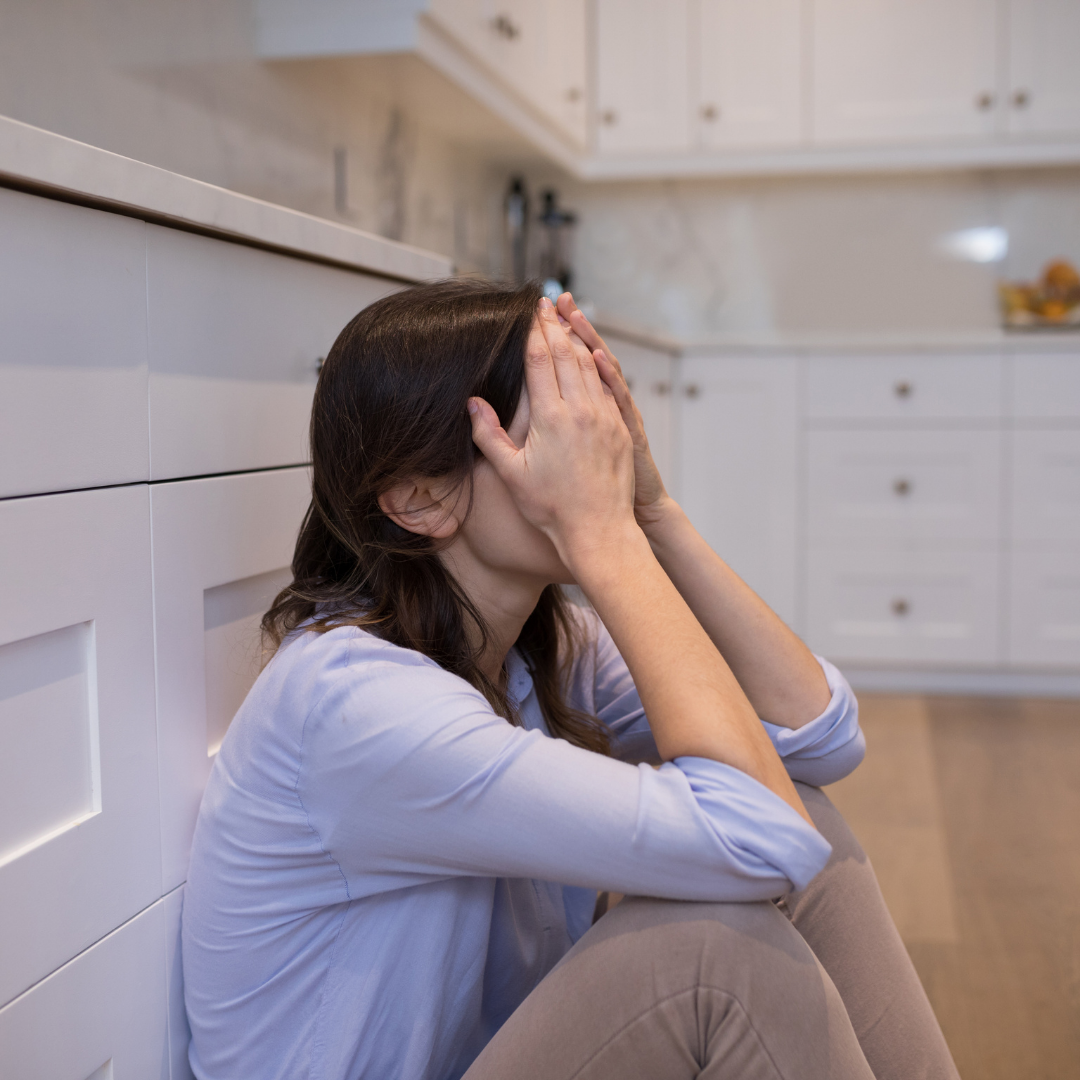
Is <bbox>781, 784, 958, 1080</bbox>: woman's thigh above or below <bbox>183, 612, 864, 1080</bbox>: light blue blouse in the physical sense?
below

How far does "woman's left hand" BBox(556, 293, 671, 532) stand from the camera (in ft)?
2.76

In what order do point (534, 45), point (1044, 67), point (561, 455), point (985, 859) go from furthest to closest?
point (1044, 67) < point (534, 45) < point (985, 859) < point (561, 455)

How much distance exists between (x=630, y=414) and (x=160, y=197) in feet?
1.29

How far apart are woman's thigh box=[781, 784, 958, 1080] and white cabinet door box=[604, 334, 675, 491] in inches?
57.8

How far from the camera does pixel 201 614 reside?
80 centimetres

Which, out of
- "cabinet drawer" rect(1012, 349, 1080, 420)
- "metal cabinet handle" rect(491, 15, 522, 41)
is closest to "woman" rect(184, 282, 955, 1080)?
"metal cabinet handle" rect(491, 15, 522, 41)

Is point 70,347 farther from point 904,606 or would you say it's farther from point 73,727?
point 904,606

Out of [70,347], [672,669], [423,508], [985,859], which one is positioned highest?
[70,347]

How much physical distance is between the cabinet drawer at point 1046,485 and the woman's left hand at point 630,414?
219 centimetres

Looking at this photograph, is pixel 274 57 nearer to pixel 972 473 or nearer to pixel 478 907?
pixel 478 907

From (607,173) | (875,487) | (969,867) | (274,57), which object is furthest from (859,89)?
(969,867)

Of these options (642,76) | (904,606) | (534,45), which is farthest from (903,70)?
(904,606)

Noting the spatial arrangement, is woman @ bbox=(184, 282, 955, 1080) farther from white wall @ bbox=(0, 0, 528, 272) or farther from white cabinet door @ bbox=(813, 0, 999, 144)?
white cabinet door @ bbox=(813, 0, 999, 144)

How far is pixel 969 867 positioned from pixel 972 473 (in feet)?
4.39
